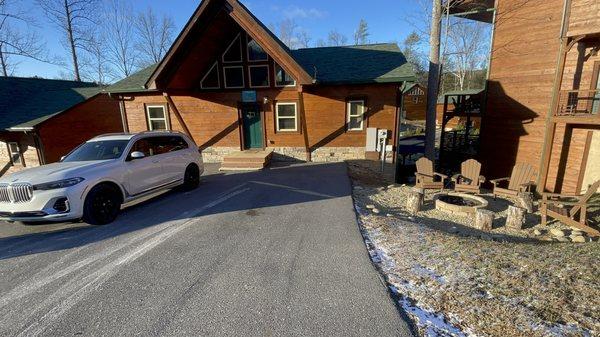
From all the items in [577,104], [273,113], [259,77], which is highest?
[259,77]

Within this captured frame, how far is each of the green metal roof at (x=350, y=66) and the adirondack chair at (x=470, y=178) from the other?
12.3ft

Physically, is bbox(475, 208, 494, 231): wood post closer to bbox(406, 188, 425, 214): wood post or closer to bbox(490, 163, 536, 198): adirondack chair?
bbox(406, 188, 425, 214): wood post

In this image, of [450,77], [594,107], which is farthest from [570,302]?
[450,77]

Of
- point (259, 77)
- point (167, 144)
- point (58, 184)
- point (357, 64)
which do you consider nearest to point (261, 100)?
point (259, 77)

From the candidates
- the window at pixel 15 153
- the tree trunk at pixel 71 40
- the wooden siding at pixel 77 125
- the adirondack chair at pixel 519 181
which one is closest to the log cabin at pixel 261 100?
the adirondack chair at pixel 519 181

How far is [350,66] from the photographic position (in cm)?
1233

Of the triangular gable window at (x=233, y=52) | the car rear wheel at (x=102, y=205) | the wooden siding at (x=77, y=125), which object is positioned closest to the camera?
the car rear wheel at (x=102, y=205)

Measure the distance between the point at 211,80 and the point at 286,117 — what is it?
3968 millimetres

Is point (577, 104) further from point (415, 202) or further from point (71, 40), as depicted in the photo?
point (71, 40)

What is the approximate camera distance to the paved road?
2740mm

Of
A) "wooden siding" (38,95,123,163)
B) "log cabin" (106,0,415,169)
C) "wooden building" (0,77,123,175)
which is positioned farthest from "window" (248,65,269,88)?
"wooden siding" (38,95,123,163)

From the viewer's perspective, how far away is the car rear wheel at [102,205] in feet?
17.6

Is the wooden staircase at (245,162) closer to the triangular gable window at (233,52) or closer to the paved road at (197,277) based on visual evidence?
the triangular gable window at (233,52)

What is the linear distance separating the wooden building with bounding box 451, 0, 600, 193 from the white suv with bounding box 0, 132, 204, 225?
43.2 feet
